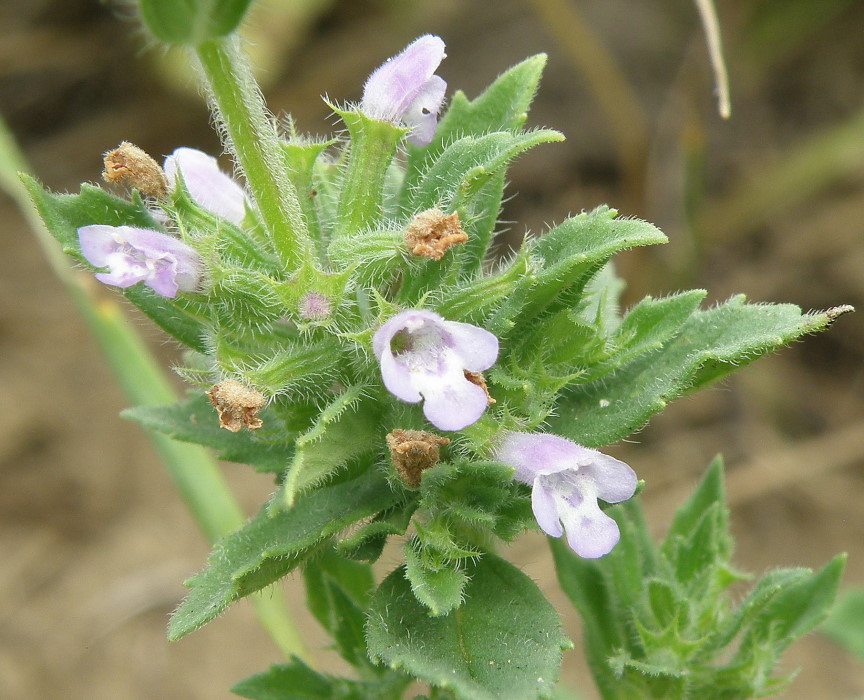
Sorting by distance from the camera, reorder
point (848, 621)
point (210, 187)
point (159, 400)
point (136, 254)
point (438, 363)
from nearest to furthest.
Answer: point (438, 363) → point (136, 254) → point (210, 187) → point (159, 400) → point (848, 621)

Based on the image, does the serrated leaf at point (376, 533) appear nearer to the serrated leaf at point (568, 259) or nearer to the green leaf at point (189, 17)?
the serrated leaf at point (568, 259)

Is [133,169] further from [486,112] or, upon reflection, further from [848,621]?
[848,621]

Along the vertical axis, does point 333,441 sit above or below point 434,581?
above

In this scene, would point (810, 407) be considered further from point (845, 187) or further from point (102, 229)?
point (102, 229)

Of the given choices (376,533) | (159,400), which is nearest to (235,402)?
(376,533)

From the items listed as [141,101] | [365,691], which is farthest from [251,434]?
[141,101]
